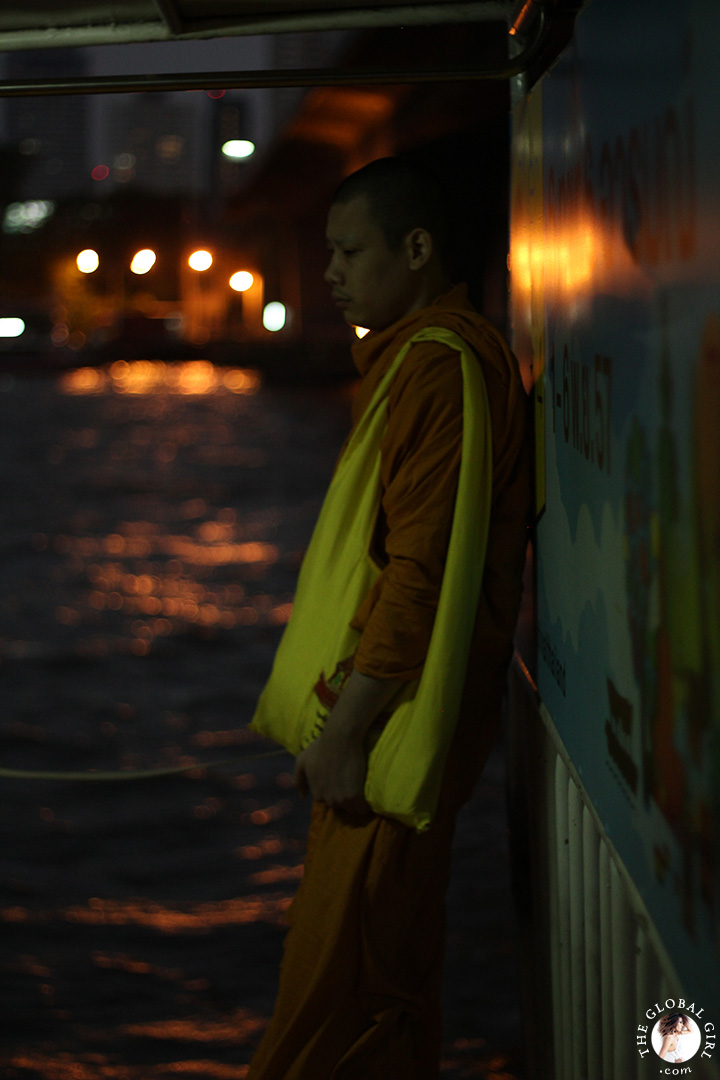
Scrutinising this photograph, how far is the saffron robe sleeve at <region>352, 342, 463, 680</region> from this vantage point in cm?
220

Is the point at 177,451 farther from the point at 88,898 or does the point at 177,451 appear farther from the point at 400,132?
the point at 88,898

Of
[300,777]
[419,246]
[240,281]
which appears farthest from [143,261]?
[300,777]

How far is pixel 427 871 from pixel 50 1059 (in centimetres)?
165

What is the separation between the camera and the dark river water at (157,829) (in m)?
3.65

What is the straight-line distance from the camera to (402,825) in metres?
2.34

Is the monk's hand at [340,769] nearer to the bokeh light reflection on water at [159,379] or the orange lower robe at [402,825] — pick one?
the orange lower robe at [402,825]

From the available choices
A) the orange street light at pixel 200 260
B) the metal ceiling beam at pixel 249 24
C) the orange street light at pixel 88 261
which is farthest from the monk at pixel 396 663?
the orange street light at pixel 88 261

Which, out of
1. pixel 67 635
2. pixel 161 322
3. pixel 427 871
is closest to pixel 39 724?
pixel 67 635

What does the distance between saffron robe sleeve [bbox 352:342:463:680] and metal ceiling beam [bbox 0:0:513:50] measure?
1.00 metres

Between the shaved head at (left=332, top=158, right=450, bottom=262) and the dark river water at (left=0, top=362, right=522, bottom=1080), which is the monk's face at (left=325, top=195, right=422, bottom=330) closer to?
the shaved head at (left=332, top=158, right=450, bottom=262)

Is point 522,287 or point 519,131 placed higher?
point 519,131

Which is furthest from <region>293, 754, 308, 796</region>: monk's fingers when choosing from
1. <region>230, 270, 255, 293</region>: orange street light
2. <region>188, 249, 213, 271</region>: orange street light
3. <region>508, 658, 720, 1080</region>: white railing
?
<region>230, 270, 255, 293</region>: orange street light

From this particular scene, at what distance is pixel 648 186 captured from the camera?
59.2 inches

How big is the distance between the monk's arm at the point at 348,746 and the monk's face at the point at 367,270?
2.45 ft
